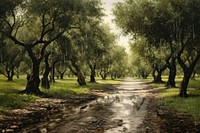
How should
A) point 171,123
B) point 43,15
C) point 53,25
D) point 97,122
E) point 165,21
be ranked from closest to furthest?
point 171,123
point 97,122
point 165,21
point 43,15
point 53,25

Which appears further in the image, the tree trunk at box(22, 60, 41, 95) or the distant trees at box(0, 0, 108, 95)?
the tree trunk at box(22, 60, 41, 95)

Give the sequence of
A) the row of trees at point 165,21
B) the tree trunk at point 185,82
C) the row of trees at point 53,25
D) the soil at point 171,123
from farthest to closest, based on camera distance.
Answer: the row of trees at point 53,25
the tree trunk at point 185,82
the row of trees at point 165,21
the soil at point 171,123

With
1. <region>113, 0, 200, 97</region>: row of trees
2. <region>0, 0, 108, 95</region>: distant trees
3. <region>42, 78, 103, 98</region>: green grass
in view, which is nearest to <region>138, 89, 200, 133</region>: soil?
<region>113, 0, 200, 97</region>: row of trees

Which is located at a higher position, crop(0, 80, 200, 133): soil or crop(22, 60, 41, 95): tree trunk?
crop(22, 60, 41, 95): tree trunk

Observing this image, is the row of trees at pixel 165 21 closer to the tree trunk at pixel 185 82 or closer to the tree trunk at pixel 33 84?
the tree trunk at pixel 185 82

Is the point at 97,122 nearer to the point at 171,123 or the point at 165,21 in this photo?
the point at 171,123

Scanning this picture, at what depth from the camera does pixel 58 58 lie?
163 ft

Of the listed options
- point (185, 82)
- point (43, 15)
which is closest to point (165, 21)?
point (185, 82)

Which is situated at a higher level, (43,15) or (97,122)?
(43,15)

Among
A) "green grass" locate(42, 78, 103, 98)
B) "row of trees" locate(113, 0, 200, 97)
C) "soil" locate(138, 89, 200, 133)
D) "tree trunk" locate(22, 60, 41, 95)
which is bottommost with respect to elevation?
"soil" locate(138, 89, 200, 133)

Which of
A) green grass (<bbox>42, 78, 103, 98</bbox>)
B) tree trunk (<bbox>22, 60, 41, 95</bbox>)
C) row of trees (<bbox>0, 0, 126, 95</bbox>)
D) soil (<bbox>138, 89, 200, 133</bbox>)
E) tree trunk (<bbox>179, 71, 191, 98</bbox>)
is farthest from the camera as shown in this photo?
green grass (<bbox>42, 78, 103, 98</bbox>)

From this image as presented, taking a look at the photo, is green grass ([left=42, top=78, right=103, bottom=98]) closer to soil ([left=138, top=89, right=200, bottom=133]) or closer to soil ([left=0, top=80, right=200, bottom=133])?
soil ([left=0, top=80, right=200, bottom=133])

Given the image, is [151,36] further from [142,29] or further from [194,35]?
[194,35]

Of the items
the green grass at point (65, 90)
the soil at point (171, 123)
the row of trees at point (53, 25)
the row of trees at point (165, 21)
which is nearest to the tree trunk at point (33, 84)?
the row of trees at point (53, 25)
